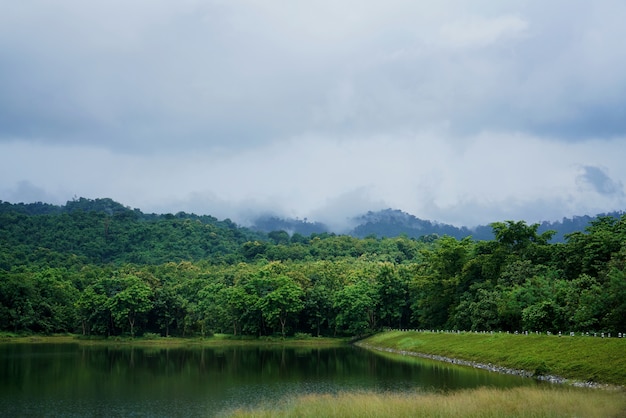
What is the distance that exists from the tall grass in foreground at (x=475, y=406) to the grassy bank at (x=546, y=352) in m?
7.22

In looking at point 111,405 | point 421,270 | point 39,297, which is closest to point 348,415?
point 111,405

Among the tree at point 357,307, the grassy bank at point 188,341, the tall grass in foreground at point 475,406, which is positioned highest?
the tree at point 357,307

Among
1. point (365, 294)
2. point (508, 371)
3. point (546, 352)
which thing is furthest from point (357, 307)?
point (546, 352)

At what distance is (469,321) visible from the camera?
8119 centimetres

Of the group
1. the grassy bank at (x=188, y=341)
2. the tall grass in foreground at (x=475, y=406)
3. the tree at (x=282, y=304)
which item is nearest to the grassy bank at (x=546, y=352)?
the tall grass in foreground at (x=475, y=406)

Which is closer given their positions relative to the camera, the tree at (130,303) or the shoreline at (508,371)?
the shoreline at (508,371)

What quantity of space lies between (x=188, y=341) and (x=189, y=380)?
61261 millimetres

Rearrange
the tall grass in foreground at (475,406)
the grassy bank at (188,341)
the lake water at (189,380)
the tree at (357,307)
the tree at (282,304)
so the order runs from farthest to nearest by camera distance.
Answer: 1. the tree at (282,304)
2. the grassy bank at (188,341)
3. the tree at (357,307)
4. the lake water at (189,380)
5. the tall grass in foreground at (475,406)

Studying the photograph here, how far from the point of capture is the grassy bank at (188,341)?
107062 mm

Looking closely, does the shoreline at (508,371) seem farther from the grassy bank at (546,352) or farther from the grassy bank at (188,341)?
the grassy bank at (188,341)

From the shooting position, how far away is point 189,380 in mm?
51531

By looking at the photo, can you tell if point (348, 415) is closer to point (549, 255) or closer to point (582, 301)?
point (582, 301)

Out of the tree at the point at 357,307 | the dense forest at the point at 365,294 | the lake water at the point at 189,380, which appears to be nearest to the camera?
the lake water at the point at 189,380

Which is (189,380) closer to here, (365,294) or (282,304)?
(282,304)
